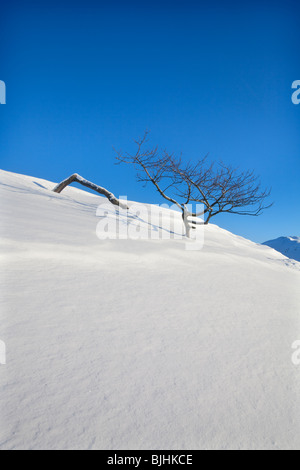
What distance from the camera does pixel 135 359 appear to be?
116 centimetres

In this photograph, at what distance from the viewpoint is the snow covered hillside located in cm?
85

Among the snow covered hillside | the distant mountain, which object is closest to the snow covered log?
the snow covered hillside

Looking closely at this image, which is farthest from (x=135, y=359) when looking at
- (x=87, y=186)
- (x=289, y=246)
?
(x=289, y=246)

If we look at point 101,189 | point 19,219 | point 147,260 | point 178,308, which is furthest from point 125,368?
point 101,189

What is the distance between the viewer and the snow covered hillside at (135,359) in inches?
33.4

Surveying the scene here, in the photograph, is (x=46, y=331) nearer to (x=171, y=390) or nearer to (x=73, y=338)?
(x=73, y=338)

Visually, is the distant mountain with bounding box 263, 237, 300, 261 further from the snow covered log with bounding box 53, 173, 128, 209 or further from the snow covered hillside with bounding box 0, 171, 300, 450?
the snow covered hillside with bounding box 0, 171, 300, 450

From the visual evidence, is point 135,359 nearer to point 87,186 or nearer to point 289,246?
point 87,186

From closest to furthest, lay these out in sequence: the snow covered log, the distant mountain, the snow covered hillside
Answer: the snow covered hillside < the snow covered log < the distant mountain

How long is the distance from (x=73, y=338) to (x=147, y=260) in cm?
154

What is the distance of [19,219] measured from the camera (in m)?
3.01

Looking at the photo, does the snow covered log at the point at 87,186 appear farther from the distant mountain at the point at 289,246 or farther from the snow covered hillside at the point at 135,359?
the distant mountain at the point at 289,246

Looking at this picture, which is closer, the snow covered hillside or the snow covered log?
the snow covered hillside

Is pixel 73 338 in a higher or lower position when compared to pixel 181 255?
lower
